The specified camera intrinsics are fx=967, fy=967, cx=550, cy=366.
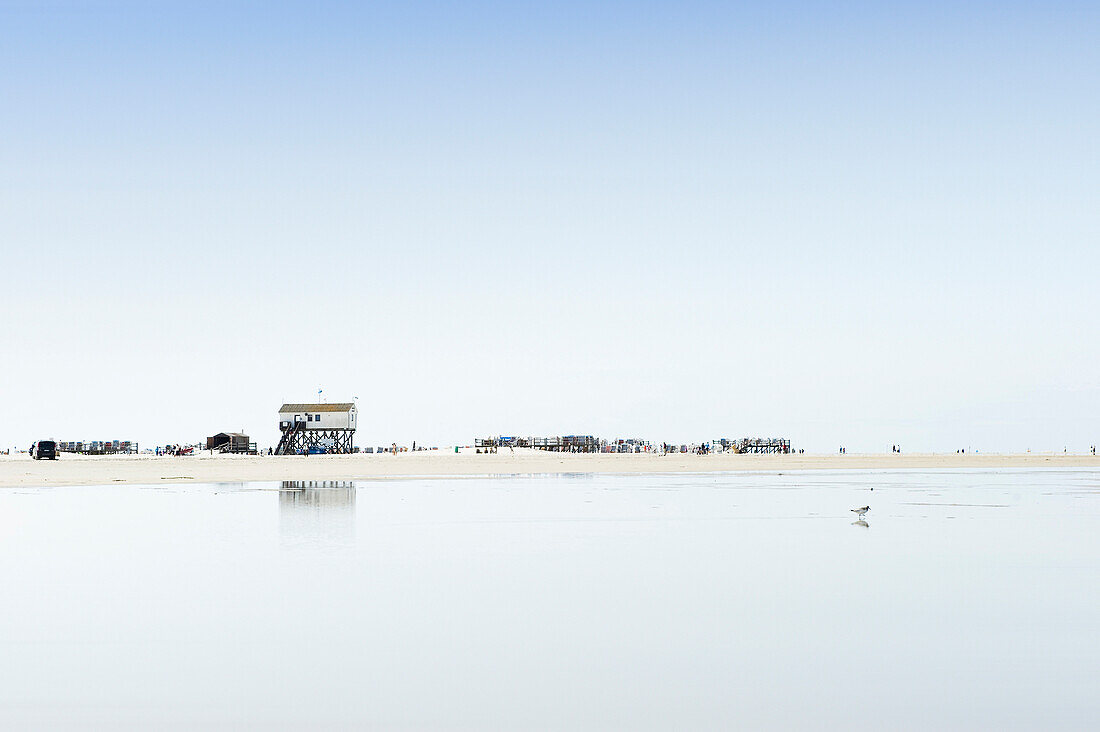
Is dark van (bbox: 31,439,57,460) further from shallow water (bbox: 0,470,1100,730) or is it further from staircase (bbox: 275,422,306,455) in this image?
shallow water (bbox: 0,470,1100,730)

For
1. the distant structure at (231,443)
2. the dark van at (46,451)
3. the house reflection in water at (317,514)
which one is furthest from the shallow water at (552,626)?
the distant structure at (231,443)

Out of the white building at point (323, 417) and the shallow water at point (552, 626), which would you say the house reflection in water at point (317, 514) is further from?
the white building at point (323, 417)

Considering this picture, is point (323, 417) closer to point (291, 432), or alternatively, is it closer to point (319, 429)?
point (319, 429)

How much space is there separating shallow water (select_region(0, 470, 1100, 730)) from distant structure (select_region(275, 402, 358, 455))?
8345cm


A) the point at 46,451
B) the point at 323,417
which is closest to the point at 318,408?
the point at 323,417

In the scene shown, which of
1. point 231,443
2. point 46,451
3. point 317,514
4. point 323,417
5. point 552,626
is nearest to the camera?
point 552,626

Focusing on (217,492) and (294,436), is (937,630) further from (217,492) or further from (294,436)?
(294,436)

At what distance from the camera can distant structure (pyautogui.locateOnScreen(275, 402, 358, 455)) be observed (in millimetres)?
107125

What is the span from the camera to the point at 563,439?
13250 centimetres

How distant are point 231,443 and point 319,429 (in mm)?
11912

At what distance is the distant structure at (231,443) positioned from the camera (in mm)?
110938

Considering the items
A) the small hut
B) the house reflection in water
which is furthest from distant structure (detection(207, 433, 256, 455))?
the house reflection in water

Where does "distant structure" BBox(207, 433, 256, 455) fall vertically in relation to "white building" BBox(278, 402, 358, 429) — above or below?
below

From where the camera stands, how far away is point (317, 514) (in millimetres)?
28297
